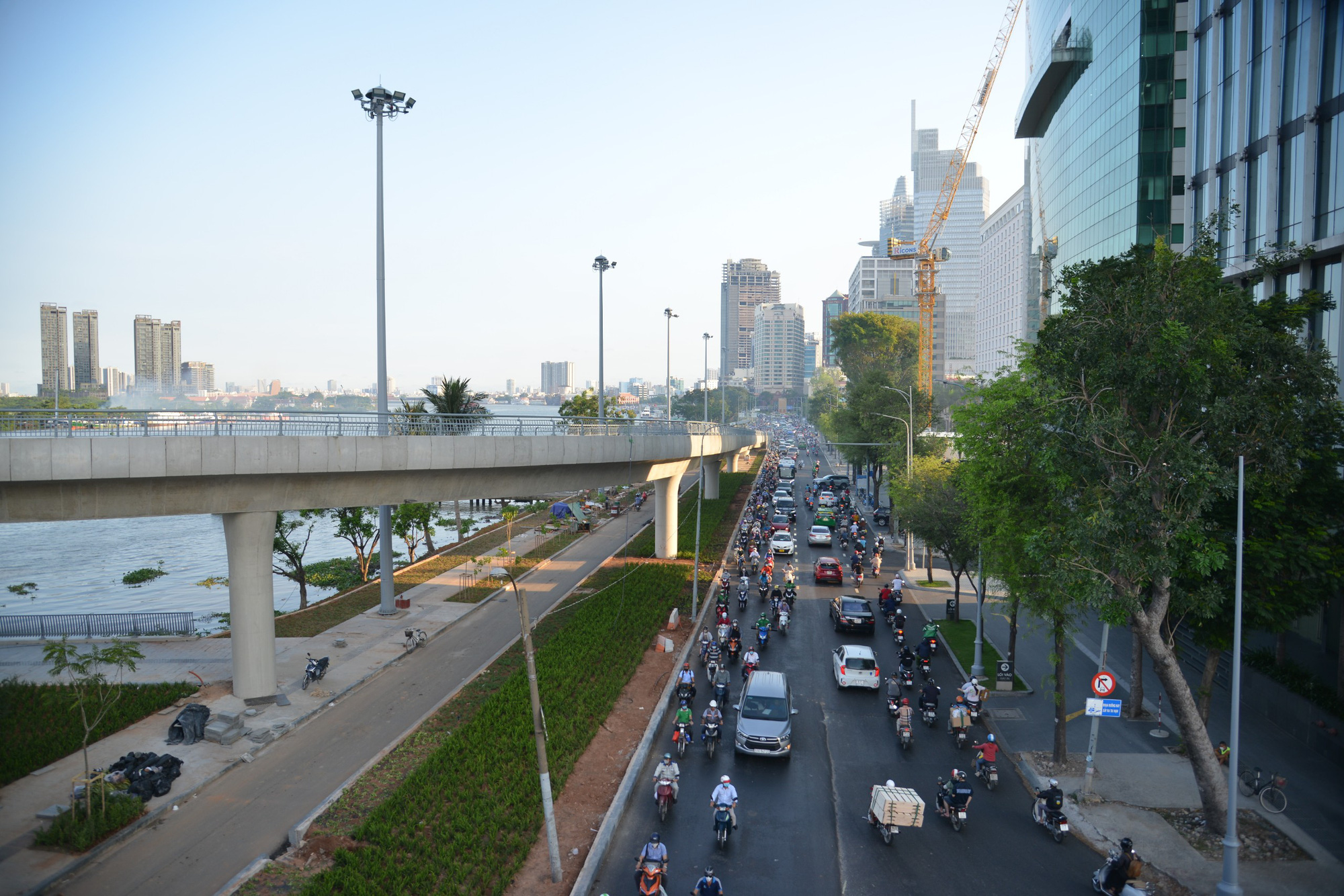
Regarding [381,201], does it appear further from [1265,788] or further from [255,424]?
[1265,788]

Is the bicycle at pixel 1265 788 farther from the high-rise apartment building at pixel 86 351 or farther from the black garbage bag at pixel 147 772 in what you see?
the high-rise apartment building at pixel 86 351

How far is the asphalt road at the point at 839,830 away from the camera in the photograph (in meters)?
12.8

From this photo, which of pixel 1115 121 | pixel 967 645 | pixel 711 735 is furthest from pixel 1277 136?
pixel 711 735

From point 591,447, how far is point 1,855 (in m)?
19.7

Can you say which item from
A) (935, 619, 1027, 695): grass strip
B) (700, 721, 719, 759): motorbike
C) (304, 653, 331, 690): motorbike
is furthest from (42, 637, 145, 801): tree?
(935, 619, 1027, 695): grass strip

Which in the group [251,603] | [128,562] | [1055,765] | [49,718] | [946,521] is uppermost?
[946,521]

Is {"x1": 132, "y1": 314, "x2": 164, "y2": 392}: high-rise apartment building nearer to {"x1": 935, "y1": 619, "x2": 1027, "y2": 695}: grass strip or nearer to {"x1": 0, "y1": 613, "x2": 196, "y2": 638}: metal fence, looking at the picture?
A: {"x1": 0, "y1": 613, "x2": 196, "y2": 638}: metal fence

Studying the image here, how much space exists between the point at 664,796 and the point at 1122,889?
7.62 metres

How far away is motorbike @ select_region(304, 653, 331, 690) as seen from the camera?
21.8 m

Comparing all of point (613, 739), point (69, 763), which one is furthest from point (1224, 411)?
point (69, 763)

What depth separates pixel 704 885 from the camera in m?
11.7

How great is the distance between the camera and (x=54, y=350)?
200 ft

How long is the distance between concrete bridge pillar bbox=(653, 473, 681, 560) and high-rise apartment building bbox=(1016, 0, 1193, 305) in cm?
2724

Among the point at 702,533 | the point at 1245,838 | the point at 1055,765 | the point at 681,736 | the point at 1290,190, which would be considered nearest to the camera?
the point at 1245,838
